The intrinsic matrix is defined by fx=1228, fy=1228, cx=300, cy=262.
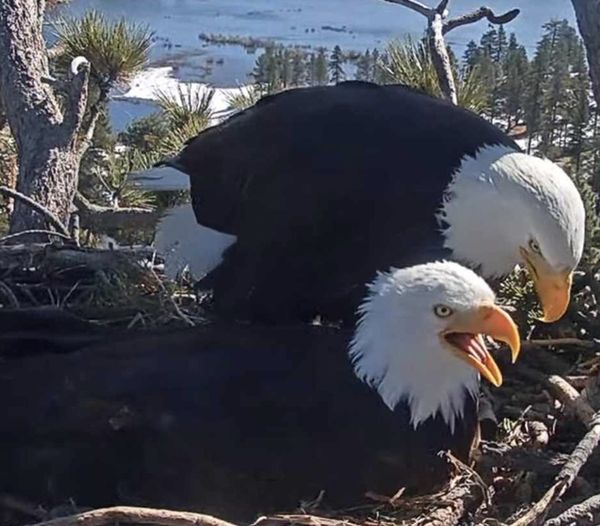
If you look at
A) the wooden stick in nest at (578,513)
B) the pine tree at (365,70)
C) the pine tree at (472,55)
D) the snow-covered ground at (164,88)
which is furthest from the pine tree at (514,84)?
the wooden stick in nest at (578,513)

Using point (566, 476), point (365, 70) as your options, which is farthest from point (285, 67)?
point (566, 476)

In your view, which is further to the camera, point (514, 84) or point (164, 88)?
point (164, 88)

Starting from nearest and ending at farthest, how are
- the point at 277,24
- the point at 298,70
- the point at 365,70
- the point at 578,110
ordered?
1. the point at 578,110
2. the point at 365,70
3. the point at 298,70
4. the point at 277,24

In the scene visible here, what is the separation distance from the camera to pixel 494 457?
234 centimetres

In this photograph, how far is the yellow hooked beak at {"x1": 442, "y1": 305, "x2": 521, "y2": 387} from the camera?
2.15 metres

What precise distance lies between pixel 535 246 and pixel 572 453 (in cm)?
41

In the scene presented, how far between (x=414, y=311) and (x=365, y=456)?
27 centimetres

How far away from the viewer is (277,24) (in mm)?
12000

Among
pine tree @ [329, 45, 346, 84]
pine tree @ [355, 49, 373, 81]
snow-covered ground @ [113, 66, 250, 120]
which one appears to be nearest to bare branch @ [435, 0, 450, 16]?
pine tree @ [355, 49, 373, 81]

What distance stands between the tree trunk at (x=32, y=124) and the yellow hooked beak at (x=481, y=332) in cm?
188

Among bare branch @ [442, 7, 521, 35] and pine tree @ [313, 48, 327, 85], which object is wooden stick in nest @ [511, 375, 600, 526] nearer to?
bare branch @ [442, 7, 521, 35]

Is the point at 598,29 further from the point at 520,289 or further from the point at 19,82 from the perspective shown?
the point at 19,82

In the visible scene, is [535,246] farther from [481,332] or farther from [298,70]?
[298,70]

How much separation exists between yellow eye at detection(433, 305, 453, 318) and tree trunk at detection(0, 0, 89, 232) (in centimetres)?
186
